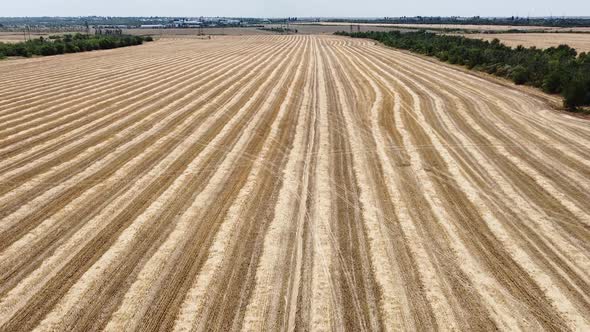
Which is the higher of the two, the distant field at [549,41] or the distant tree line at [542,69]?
the distant field at [549,41]

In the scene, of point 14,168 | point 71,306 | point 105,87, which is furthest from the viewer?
point 105,87

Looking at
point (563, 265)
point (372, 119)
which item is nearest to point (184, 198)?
point (563, 265)

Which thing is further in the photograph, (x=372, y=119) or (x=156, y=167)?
(x=372, y=119)

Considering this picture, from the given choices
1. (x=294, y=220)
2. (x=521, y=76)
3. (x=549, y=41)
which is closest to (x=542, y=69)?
(x=521, y=76)

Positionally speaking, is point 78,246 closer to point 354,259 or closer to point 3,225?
point 3,225

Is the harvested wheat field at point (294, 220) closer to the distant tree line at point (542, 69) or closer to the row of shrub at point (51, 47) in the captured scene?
the distant tree line at point (542, 69)

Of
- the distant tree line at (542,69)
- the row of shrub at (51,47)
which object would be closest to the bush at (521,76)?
the distant tree line at (542,69)

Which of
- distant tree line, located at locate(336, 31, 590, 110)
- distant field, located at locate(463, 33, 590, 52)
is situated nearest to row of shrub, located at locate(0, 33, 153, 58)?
distant tree line, located at locate(336, 31, 590, 110)

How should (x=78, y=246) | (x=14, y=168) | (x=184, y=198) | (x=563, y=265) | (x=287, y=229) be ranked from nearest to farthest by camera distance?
(x=563, y=265) < (x=78, y=246) < (x=287, y=229) < (x=184, y=198) < (x=14, y=168)
